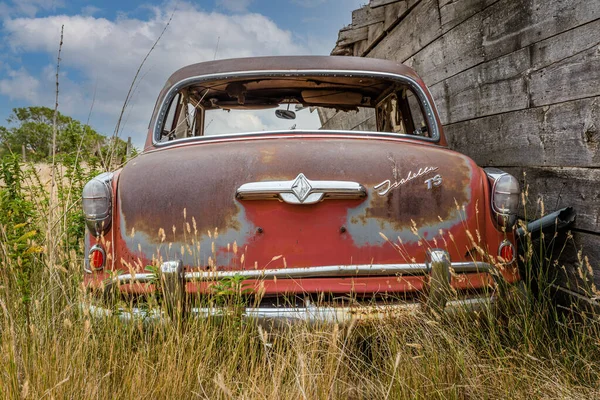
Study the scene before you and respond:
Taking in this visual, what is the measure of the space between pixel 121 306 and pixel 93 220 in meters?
0.43

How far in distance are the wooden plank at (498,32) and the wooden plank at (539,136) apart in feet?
1.52

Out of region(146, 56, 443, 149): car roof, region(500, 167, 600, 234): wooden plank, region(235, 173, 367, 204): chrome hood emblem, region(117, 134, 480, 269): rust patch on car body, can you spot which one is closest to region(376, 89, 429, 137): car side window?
region(146, 56, 443, 149): car roof

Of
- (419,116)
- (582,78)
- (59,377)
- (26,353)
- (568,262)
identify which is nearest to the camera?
(59,377)

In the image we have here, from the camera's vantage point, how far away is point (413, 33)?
519cm

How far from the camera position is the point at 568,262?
3.06 metres

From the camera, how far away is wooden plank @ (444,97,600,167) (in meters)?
2.75

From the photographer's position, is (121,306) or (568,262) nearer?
(121,306)

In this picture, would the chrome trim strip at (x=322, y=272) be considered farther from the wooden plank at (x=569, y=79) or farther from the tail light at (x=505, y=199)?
the wooden plank at (x=569, y=79)

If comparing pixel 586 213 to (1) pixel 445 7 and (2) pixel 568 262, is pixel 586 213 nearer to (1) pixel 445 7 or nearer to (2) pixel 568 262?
(2) pixel 568 262

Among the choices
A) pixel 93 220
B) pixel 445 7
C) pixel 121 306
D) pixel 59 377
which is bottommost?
pixel 59 377

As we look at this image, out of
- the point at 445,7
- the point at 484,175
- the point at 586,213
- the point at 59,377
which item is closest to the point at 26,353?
the point at 59,377

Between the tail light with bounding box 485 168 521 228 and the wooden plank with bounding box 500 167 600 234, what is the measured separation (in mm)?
172

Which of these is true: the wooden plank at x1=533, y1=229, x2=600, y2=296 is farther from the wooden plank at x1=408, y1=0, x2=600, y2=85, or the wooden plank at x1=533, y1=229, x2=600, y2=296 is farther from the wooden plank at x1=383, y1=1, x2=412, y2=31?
the wooden plank at x1=383, y1=1, x2=412, y2=31

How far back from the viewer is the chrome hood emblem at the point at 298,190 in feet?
7.39
